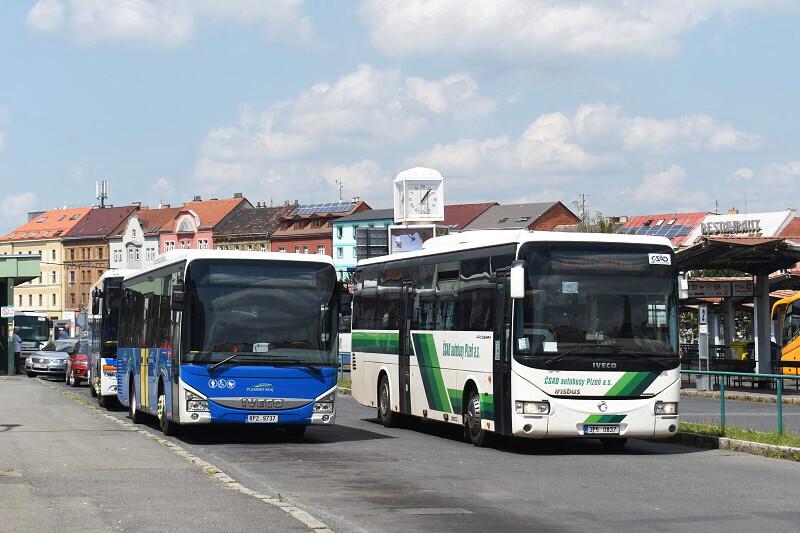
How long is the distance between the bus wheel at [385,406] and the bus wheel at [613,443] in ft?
16.4

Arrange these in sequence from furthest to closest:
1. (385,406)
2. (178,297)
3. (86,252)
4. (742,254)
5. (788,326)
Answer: (86,252) → (788,326) → (742,254) → (385,406) → (178,297)

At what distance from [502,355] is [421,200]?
1724 inches

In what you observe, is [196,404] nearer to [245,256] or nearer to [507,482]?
[245,256]

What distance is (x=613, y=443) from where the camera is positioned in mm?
21109

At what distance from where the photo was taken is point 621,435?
19.1 m

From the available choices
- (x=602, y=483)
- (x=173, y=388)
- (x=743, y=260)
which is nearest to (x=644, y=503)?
(x=602, y=483)

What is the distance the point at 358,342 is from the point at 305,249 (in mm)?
112538

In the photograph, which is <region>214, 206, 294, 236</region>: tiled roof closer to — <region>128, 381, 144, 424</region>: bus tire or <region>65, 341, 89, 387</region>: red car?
<region>65, 341, 89, 387</region>: red car

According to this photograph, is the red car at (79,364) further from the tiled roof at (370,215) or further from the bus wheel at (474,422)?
the tiled roof at (370,215)

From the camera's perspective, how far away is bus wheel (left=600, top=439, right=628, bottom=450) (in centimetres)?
2066

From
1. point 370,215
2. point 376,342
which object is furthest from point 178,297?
point 370,215

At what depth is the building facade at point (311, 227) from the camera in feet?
465

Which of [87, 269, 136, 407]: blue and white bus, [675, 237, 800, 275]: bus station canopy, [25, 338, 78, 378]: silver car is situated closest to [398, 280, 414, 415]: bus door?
[87, 269, 136, 407]: blue and white bus

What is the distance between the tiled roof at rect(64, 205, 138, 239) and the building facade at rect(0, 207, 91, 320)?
4.80 feet
